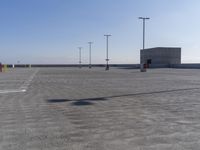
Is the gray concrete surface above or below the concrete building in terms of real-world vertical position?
below

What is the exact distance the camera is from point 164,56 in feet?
346

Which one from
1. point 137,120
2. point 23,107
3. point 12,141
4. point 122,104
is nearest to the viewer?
point 12,141

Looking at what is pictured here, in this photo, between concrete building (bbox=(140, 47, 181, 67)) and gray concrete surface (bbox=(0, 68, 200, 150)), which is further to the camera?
concrete building (bbox=(140, 47, 181, 67))

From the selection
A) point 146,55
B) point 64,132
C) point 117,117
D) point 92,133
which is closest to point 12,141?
point 64,132

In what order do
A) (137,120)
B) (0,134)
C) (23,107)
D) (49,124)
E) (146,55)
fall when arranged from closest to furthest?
1. (0,134)
2. (49,124)
3. (137,120)
4. (23,107)
5. (146,55)

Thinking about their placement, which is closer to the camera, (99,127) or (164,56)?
(99,127)

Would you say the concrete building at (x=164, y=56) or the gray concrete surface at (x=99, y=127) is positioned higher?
the concrete building at (x=164, y=56)

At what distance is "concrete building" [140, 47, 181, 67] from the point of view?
4112 inches

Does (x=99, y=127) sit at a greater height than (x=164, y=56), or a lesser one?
lesser

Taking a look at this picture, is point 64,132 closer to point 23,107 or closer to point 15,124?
point 15,124

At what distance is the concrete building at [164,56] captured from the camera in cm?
10444

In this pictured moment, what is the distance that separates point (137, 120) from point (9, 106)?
531 centimetres

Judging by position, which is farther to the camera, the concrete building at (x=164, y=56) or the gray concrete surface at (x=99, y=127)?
the concrete building at (x=164, y=56)

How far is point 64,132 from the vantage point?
7.70 metres
